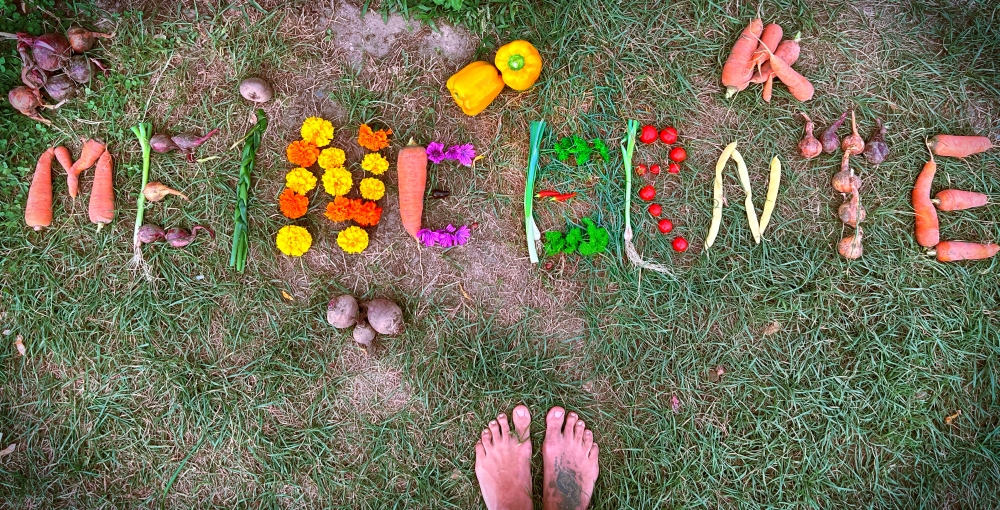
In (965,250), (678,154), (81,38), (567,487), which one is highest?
(81,38)

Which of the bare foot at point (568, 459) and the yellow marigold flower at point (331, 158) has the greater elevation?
the yellow marigold flower at point (331, 158)

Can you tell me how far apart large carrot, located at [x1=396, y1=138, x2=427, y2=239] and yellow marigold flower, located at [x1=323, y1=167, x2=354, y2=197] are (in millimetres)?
317

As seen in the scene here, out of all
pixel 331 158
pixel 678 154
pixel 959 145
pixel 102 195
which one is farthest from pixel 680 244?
pixel 102 195

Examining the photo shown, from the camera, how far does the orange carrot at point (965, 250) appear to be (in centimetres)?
314

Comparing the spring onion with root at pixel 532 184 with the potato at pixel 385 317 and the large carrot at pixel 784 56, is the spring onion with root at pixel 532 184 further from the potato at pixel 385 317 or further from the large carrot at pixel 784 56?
the large carrot at pixel 784 56

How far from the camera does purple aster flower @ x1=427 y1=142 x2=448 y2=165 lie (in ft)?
10.3

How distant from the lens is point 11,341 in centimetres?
332

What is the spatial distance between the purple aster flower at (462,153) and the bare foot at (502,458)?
1624mm

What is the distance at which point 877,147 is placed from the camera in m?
3.14

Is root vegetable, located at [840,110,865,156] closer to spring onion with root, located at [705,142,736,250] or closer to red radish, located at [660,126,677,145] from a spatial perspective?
spring onion with root, located at [705,142,736,250]

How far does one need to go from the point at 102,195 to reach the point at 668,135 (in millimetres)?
3629

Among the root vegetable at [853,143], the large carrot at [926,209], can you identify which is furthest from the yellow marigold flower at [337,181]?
the large carrot at [926,209]

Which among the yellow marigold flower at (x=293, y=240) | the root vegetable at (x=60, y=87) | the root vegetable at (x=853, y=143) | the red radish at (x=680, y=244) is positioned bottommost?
the red radish at (x=680, y=244)

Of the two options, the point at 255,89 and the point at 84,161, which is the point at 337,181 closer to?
the point at 255,89
